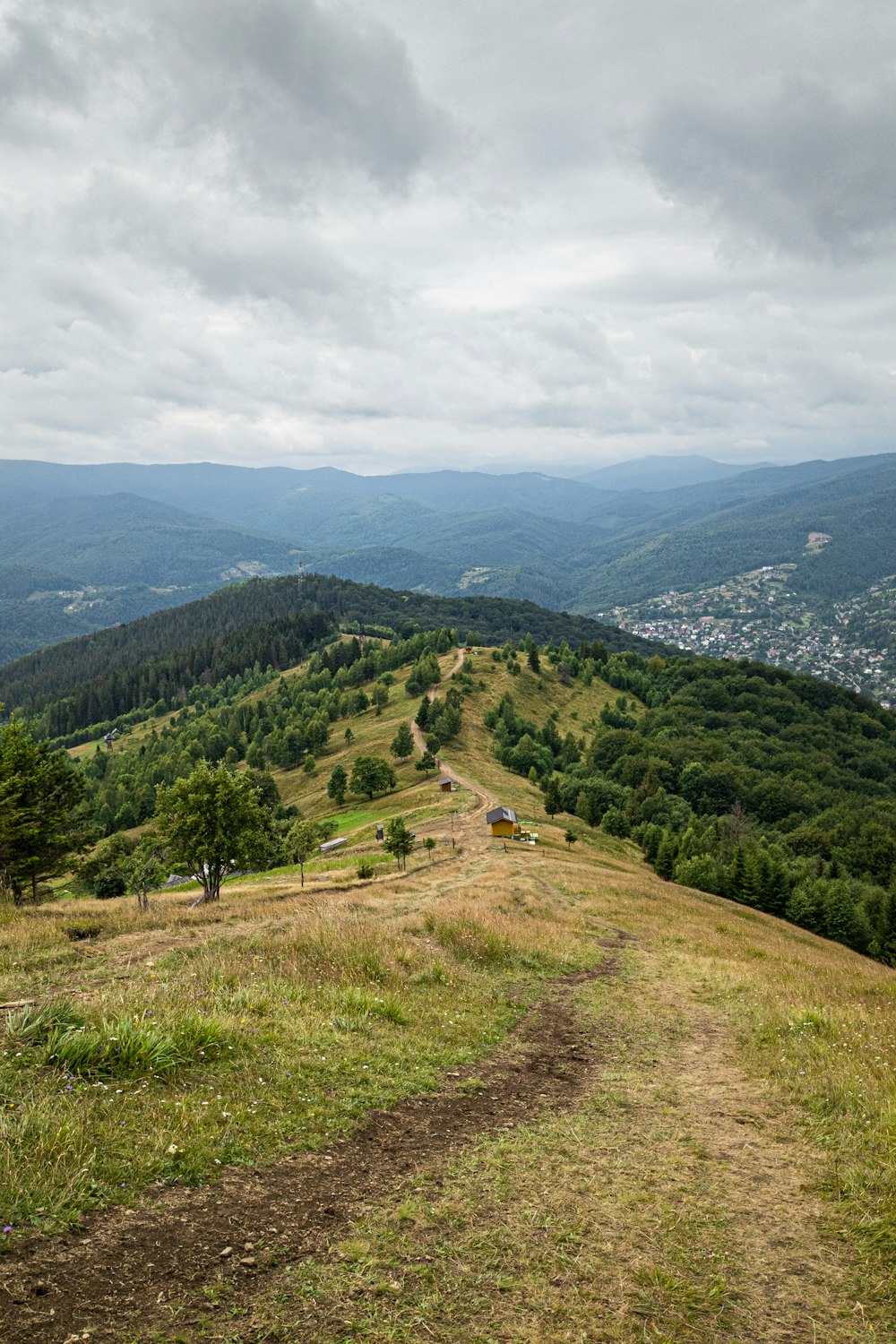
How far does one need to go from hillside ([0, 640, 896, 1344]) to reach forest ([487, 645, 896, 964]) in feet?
183

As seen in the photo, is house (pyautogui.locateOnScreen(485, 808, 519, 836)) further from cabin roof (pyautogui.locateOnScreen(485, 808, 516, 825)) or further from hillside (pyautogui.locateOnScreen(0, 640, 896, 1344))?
hillside (pyautogui.locateOnScreen(0, 640, 896, 1344))

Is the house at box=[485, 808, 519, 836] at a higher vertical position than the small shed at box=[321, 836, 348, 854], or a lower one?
higher

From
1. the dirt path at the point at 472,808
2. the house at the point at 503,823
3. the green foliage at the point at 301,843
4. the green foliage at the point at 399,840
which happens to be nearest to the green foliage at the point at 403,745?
the dirt path at the point at 472,808

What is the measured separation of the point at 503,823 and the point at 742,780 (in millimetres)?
79311

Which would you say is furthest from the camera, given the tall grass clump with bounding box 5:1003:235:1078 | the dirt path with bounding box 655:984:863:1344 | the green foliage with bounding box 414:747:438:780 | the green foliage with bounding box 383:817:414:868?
the green foliage with bounding box 414:747:438:780

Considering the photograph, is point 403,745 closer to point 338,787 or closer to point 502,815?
point 338,787

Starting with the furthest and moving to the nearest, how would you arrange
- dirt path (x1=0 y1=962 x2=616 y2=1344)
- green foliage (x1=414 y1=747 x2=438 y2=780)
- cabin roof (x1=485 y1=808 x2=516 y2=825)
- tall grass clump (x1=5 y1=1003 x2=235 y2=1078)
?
green foliage (x1=414 y1=747 x2=438 y2=780) < cabin roof (x1=485 y1=808 x2=516 y2=825) < tall grass clump (x1=5 y1=1003 x2=235 y2=1078) < dirt path (x1=0 y1=962 x2=616 y2=1344)

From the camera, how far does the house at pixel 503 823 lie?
63.7 metres

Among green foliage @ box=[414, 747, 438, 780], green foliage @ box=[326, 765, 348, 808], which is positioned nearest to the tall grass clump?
green foliage @ box=[414, 747, 438, 780]

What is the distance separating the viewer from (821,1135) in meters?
Result: 9.95

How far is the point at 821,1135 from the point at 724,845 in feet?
282

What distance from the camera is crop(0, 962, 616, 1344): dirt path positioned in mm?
5199

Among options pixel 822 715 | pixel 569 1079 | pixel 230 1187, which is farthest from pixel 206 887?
pixel 822 715

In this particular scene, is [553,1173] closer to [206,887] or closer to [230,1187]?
[230,1187]
